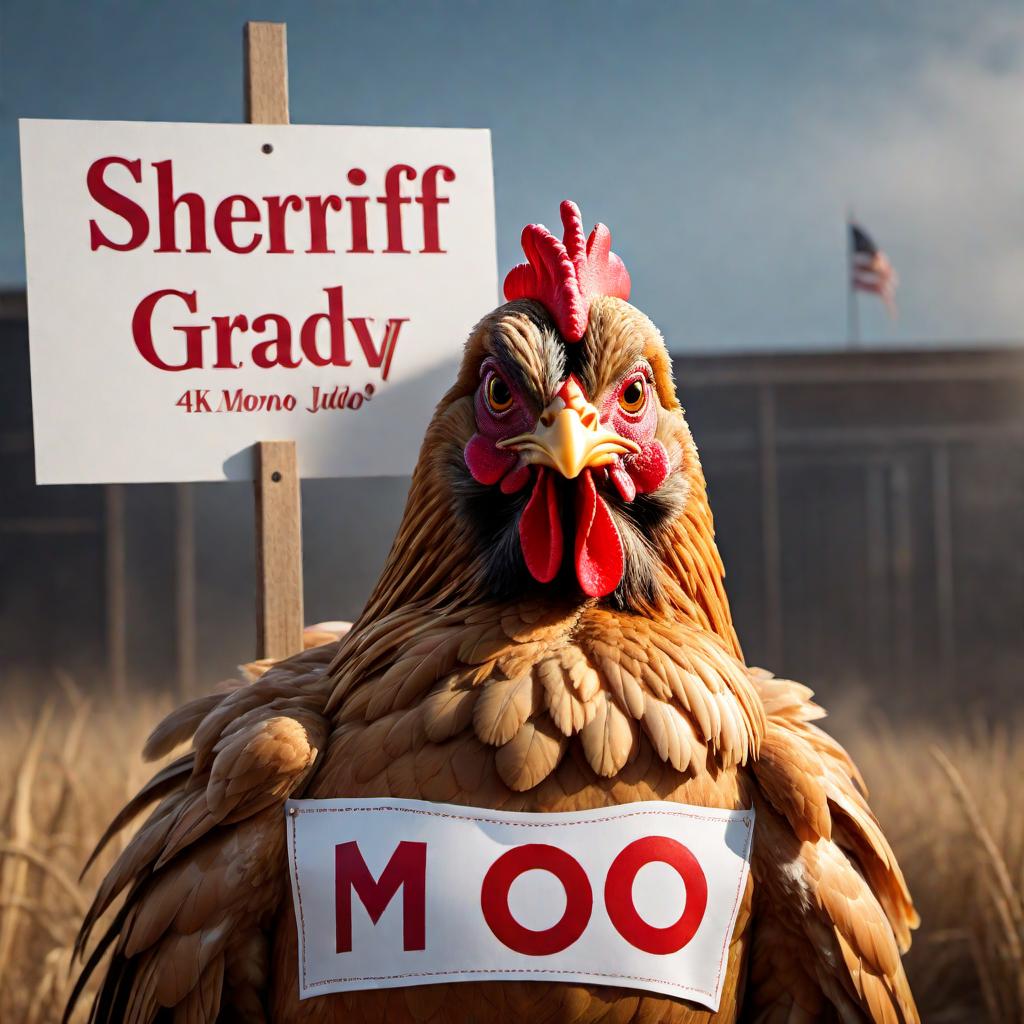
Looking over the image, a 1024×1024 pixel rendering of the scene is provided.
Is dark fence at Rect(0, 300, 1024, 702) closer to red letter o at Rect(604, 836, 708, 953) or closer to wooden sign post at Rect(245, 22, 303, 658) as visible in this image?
wooden sign post at Rect(245, 22, 303, 658)

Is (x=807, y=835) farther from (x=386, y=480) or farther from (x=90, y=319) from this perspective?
(x=386, y=480)

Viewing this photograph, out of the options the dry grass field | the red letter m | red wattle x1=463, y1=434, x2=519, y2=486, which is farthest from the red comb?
the dry grass field

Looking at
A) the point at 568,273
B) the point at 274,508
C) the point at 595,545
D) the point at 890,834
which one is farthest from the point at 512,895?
the point at 890,834

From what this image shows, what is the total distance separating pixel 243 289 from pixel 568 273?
0.74 m

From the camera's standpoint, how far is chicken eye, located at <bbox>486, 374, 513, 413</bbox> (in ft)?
4.22

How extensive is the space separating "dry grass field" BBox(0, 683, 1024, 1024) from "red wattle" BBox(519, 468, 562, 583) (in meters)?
1.21

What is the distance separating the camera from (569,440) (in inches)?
45.4

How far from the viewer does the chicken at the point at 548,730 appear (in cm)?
121

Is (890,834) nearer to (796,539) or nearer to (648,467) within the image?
(796,539)

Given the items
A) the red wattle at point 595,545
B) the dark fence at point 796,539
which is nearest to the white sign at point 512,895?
the red wattle at point 595,545

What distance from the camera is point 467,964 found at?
1.20m

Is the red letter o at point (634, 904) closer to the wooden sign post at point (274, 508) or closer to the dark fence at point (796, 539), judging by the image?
the wooden sign post at point (274, 508)

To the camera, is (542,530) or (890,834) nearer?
(542,530)

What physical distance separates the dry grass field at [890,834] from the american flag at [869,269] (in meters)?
1.51
